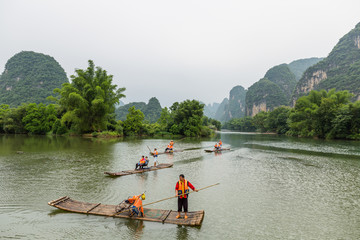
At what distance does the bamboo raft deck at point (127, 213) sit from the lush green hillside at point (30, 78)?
102 meters

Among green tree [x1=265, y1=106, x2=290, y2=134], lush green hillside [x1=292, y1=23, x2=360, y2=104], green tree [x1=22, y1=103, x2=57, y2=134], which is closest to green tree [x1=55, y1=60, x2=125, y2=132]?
green tree [x1=22, y1=103, x2=57, y2=134]

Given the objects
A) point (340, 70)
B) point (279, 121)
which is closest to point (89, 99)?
point (279, 121)

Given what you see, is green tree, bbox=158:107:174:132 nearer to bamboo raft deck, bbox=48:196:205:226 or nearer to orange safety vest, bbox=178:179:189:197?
bamboo raft deck, bbox=48:196:205:226

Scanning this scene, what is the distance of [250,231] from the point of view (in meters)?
7.70

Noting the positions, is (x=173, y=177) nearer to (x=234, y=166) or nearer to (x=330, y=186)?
(x=234, y=166)

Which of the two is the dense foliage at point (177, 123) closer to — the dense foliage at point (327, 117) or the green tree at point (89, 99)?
the green tree at point (89, 99)

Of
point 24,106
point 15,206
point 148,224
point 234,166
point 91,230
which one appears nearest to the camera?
point 91,230

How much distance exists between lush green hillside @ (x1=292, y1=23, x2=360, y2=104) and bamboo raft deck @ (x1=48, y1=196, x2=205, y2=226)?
372ft

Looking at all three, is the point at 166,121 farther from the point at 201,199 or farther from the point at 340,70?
the point at 340,70

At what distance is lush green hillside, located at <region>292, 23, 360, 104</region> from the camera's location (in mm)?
101438

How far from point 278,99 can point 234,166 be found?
177352 millimetres

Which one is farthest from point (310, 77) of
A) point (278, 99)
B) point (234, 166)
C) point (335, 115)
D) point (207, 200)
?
point (207, 200)

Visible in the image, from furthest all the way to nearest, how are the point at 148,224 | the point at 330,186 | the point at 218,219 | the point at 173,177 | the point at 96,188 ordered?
the point at 173,177 < the point at 330,186 < the point at 96,188 < the point at 218,219 < the point at 148,224

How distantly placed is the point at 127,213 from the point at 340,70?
148m
